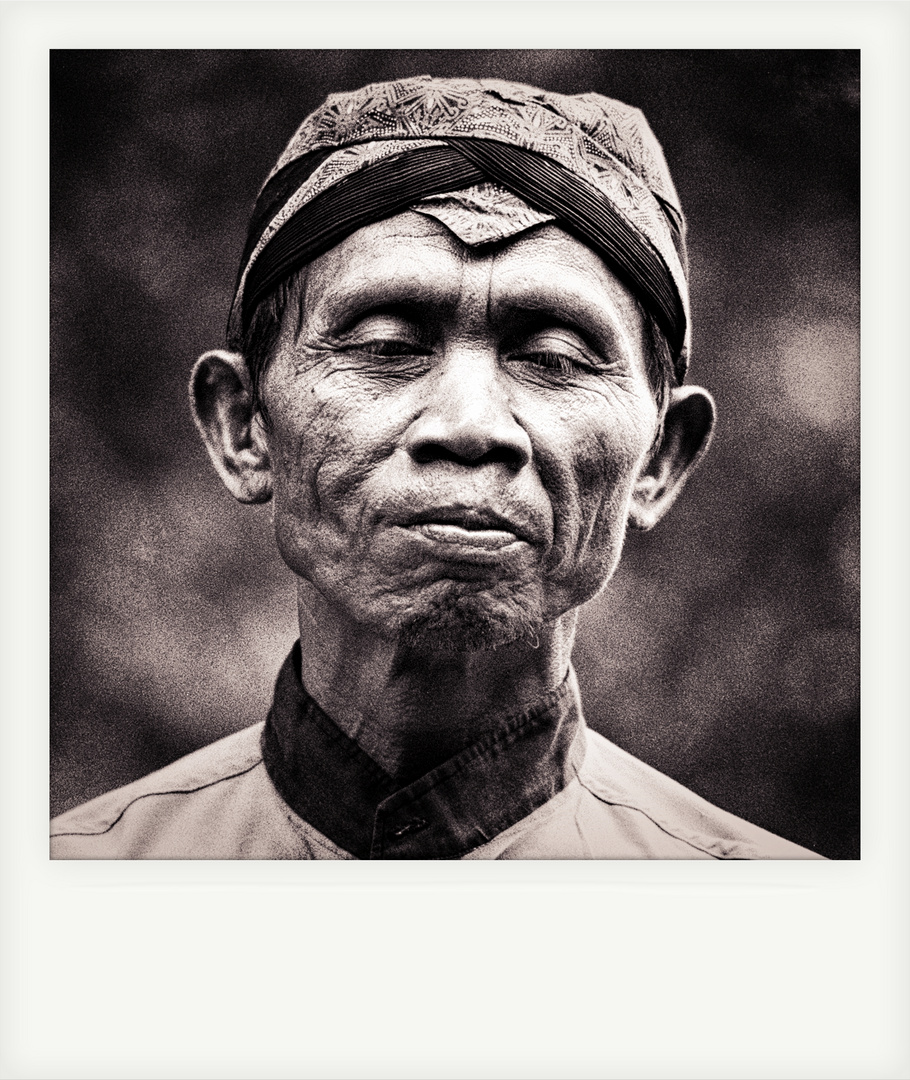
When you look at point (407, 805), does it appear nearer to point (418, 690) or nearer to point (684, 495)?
point (418, 690)

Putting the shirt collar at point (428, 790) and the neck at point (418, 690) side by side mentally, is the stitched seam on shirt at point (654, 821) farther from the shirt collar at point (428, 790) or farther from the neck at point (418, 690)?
the neck at point (418, 690)

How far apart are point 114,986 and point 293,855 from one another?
0.44 meters

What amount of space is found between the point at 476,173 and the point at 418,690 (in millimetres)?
962

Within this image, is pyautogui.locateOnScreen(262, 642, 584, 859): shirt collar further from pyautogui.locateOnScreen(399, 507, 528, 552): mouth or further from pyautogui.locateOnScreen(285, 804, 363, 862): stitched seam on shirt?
pyautogui.locateOnScreen(399, 507, 528, 552): mouth

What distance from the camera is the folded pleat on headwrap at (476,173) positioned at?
97.2 inches

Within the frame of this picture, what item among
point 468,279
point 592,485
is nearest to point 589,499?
point 592,485

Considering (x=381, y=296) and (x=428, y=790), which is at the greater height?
(x=381, y=296)

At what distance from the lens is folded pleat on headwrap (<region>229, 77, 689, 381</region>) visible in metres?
2.47

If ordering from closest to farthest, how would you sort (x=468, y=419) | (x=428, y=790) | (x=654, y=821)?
(x=468, y=419) < (x=428, y=790) < (x=654, y=821)

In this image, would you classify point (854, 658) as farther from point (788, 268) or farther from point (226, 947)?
point (226, 947)

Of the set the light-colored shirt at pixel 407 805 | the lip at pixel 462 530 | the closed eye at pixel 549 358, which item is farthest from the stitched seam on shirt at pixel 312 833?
the closed eye at pixel 549 358

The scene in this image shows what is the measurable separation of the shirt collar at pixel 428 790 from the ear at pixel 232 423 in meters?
0.45

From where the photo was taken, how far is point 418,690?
2551mm
